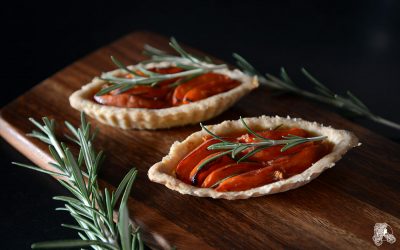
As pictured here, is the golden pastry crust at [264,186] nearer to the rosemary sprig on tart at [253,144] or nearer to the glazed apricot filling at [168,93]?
the rosemary sprig on tart at [253,144]

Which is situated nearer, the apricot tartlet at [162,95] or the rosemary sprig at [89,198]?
the rosemary sprig at [89,198]

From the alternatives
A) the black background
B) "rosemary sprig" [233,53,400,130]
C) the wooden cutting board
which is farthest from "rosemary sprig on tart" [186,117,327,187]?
the black background

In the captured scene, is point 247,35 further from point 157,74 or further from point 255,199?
point 255,199

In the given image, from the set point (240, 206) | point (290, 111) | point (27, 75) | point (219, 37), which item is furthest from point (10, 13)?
point (240, 206)

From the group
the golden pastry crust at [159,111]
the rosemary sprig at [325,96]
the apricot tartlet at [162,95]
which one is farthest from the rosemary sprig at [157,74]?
the rosemary sprig at [325,96]

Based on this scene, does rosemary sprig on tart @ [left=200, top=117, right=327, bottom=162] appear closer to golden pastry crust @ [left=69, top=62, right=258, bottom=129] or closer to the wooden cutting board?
the wooden cutting board

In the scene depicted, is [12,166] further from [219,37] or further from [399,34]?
[399,34]

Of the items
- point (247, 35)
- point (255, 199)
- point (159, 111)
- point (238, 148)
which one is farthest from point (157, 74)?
point (247, 35)
